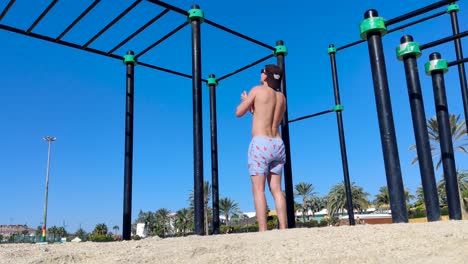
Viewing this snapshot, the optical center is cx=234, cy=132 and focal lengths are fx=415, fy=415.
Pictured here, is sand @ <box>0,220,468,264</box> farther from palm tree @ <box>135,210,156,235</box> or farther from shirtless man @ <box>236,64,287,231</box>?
palm tree @ <box>135,210,156,235</box>

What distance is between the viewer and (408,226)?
8.83 feet

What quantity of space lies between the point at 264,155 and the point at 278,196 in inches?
18.2

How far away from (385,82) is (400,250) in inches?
56.5

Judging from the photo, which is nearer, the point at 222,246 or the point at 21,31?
the point at 222,246

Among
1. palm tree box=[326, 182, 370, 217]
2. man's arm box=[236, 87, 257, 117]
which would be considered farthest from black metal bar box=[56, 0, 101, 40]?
palm tree box=[326, 182, 370, 217]

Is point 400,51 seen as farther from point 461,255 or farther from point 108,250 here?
point 108,250

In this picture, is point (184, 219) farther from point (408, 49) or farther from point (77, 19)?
point (408, 49)

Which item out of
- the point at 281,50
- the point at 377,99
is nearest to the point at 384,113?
the point at 377,99

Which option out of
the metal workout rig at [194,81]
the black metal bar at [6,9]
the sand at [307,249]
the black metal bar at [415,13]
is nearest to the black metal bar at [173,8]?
the metal workout rig at [194,81]

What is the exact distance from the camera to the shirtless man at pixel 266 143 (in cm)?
415

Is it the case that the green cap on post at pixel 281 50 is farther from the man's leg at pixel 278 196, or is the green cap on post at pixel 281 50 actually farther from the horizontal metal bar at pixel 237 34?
the man's leg at pixel 278 196

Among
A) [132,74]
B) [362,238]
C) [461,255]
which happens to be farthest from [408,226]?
[132,74]

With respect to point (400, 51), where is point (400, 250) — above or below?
below

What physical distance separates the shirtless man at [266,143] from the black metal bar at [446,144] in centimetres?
190
